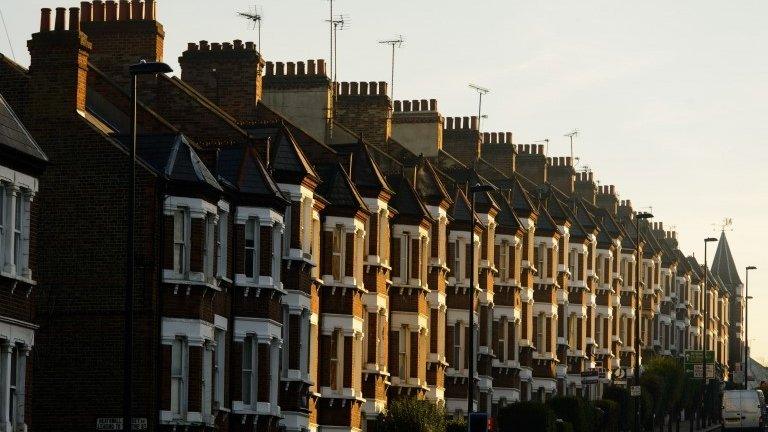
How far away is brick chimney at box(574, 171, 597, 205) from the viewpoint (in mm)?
125750

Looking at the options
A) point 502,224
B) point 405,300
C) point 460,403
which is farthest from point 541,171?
point 405,300

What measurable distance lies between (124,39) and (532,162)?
52356 millimetres

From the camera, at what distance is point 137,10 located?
61562 mm

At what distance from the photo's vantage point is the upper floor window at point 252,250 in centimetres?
5634

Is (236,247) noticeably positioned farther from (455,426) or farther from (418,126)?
(418,126)

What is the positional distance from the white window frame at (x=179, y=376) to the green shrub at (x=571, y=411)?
126ft

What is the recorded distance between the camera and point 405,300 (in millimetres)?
74375

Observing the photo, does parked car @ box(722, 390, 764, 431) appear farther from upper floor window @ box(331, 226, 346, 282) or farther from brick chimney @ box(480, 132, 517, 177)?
upper floor window @ box(331, 226, 346, 282)

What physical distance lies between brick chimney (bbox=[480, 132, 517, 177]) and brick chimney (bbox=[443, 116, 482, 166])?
4131 mm

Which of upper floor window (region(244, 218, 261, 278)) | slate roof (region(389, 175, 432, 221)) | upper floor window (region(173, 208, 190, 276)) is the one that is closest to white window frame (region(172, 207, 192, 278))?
upper floor window (region(173, 208, 190, 276))

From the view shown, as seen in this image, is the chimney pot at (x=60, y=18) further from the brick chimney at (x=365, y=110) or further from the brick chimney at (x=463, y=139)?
the brick chimney at (x=463, y=139)

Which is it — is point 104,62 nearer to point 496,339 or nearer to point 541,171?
point 496,339

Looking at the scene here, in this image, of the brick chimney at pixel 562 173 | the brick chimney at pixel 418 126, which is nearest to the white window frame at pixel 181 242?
the brick chimney at pixel 418 126

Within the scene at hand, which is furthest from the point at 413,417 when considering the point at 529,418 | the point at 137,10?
the point at 137,10
